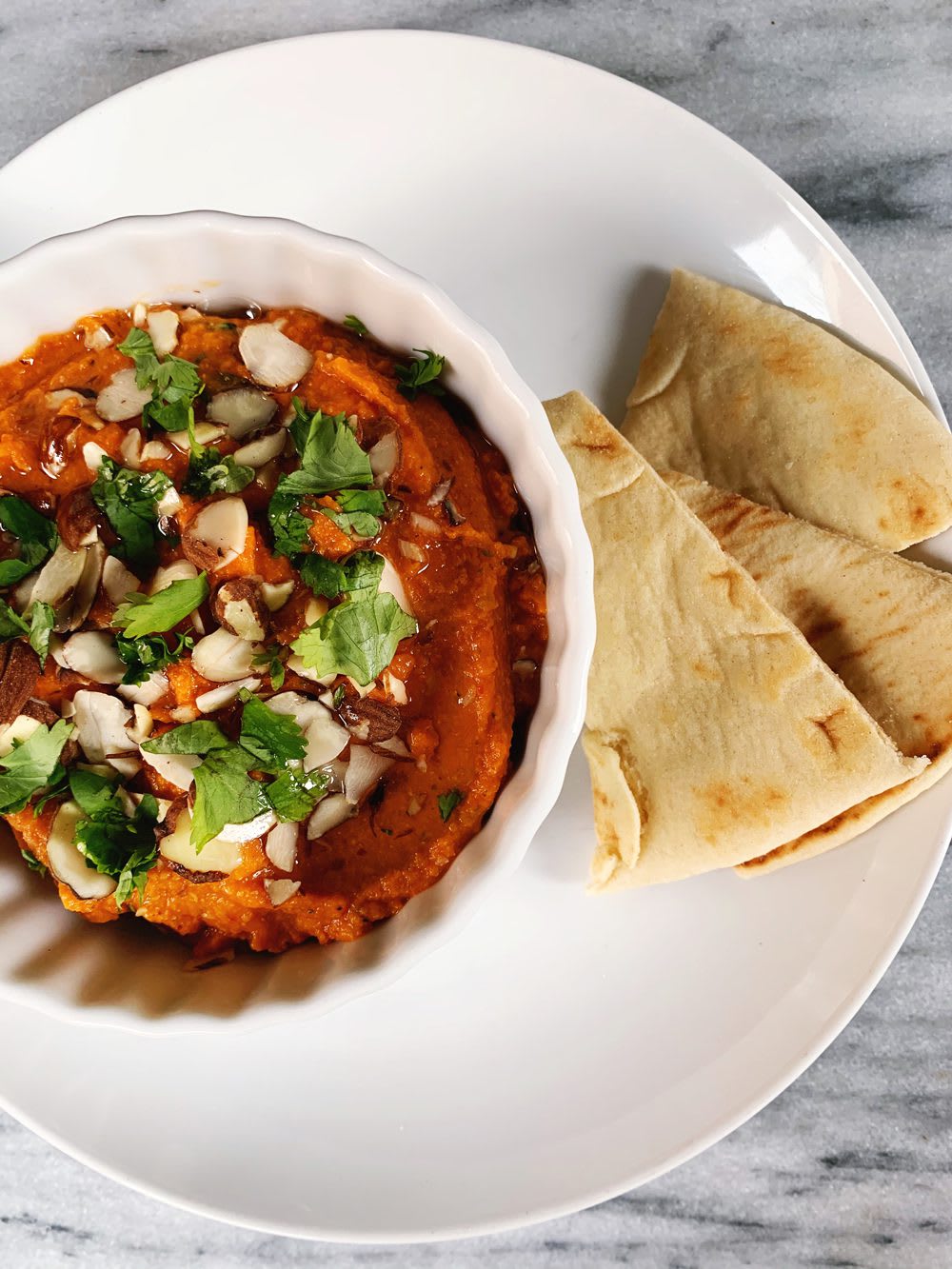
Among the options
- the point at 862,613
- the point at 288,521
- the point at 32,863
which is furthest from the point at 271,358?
the point at 862,613

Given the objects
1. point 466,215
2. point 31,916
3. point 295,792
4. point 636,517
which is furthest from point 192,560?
point 466,215

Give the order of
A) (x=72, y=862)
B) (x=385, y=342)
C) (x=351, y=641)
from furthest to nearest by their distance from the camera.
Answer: (x=385, y=342)
(x=72, y=862)
(x=351, y=641)

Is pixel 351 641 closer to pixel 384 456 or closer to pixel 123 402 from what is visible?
pixel 384 456

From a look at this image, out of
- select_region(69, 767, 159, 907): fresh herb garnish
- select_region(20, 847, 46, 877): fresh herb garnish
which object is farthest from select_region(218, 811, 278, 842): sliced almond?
select_region(20, 847, 46, 877): fresh herb garnish

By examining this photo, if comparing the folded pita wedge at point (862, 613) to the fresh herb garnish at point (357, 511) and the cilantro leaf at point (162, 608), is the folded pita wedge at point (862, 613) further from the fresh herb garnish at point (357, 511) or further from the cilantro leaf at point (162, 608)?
the cilantro leaf at point (162, 608)

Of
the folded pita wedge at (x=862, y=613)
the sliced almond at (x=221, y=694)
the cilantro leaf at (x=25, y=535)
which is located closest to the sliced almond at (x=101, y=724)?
the sliced almond at (x=221, y=694)

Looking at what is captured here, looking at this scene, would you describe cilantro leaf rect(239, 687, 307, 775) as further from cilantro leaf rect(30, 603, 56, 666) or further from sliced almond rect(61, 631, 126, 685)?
cilantro leaf rect(30, 603, 56, 666)
